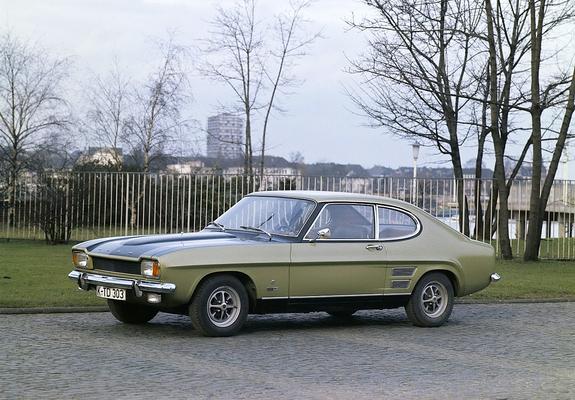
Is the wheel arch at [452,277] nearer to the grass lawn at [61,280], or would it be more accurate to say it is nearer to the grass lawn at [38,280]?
the grass lawn at [61,280]

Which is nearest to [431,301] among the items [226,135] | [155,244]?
[155,244]

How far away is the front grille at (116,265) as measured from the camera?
9922mm

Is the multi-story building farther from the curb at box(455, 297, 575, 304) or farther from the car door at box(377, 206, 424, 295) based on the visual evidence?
the car door at box(377, 206, 424, 295)

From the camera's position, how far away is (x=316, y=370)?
27.7ft

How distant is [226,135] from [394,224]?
79.3ft

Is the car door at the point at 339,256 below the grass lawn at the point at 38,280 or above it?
above

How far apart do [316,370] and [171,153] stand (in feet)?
105

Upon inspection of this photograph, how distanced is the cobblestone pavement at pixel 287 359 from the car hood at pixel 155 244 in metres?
0.91

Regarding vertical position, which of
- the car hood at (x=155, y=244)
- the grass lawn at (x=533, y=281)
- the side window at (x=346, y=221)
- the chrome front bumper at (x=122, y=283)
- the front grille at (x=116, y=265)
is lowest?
the grass lawn at (x=533, y=281)

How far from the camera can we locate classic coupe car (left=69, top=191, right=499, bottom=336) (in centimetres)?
995

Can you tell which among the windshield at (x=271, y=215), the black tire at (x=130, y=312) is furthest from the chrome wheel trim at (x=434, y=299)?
the black tire at (x=130, y=312)

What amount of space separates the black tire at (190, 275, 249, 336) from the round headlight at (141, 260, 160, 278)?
552 mm

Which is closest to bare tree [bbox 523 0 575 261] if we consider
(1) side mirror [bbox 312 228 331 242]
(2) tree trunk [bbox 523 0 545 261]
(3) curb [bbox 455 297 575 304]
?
(2) tree trunk [bbox 523 0 545 261]

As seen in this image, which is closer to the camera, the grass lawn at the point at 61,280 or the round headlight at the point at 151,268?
the round headlight at the point at 151,268
